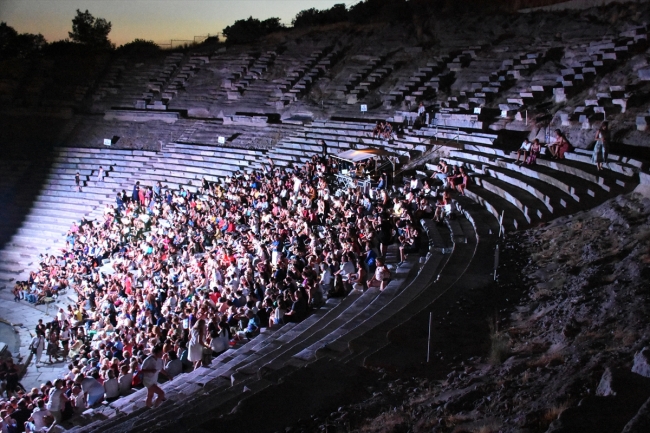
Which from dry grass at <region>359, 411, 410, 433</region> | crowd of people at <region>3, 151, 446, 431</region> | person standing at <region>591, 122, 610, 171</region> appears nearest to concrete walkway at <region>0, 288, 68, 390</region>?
crowd of people at <region>3, 151, 446, 431</region>

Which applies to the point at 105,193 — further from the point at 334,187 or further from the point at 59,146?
the point at 334,187

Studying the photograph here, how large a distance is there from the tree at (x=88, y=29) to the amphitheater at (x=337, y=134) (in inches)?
415

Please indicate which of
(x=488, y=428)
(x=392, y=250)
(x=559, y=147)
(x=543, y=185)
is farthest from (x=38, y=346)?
(x=559, y=147)

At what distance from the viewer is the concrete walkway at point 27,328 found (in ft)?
47.4

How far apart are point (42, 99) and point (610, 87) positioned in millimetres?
29456

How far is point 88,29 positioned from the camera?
48688mm

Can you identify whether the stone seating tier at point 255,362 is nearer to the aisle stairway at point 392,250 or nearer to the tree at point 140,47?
the aisle stairway at point 392,250

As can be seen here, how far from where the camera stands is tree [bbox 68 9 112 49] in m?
48.6

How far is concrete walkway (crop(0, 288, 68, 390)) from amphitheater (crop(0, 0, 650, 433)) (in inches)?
30.6

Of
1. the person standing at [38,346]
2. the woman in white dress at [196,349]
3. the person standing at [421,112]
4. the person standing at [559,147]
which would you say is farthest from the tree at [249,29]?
the woman in white dress at [196,349]

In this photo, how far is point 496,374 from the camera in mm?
6242

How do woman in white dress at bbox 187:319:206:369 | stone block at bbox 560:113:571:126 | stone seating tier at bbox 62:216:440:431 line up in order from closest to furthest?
stone seating tier at bbox 62:216:440:431 < woman in white dress at bbox 187:319:206:369 < stone block at bbox 560:113:571:126

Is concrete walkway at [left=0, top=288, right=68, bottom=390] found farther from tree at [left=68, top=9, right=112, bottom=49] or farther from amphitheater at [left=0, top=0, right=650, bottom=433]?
tree at [left=68, top=9, right=112, bottom=49]

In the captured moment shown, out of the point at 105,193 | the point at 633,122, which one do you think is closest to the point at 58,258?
the point at 105,193
